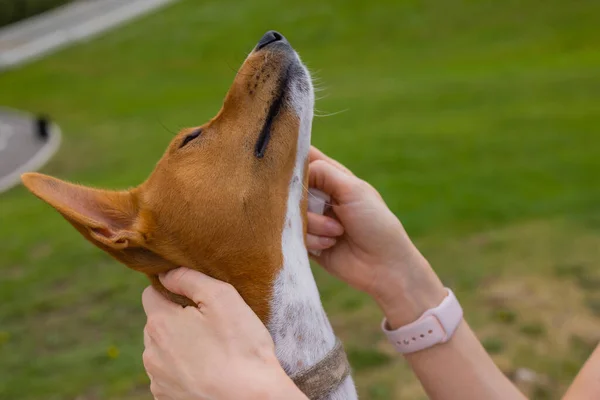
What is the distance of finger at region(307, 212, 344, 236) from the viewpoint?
2.91 metres

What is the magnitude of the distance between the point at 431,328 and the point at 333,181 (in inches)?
30.4

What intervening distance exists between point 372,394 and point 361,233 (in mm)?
2163

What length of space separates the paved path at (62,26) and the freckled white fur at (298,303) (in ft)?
98.3

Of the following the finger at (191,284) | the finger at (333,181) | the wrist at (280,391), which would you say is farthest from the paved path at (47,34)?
the wrist at (280,391)

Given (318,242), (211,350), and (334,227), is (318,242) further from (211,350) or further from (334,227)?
(211,350)

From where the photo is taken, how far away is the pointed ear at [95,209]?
2363 millimetres

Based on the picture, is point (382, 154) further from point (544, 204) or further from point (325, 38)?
point (325, 38)

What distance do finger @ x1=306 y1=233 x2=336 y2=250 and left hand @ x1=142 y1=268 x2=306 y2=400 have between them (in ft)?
2.32

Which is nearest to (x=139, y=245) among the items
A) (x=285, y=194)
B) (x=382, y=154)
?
(x=285, y=194)

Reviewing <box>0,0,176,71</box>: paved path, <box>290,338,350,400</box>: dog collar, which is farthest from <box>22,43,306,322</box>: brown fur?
<box>0,0,176,71</box>: paved path

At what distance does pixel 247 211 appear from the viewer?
8.20 feet

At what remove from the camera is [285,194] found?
2.59 meters

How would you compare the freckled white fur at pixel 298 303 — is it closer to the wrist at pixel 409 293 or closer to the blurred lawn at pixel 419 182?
the wrist at pixel 409 293

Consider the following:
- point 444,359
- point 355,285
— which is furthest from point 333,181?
point 444,359
